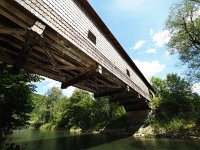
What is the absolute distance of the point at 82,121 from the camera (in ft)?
129

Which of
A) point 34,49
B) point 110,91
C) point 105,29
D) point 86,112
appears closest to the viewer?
point 34,49

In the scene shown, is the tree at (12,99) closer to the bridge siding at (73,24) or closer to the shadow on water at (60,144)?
the shadow on water at (60,144)

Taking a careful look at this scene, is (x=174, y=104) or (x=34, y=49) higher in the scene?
(x=174, y=104)

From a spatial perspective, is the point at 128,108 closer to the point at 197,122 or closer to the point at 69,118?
the point at 197,122

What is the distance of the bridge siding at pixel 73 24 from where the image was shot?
6.60 metres

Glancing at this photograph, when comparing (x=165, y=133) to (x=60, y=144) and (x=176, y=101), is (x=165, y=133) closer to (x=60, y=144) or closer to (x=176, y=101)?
(x=176, y=101)

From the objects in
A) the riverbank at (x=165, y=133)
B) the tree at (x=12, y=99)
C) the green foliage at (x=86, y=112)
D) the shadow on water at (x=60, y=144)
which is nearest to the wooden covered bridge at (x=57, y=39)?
the tree at (x=12, y=99)

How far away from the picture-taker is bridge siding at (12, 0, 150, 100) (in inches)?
260

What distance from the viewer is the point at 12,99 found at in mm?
10664

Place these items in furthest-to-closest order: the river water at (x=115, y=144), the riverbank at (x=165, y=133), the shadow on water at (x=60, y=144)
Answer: the riverbank at (x=165, y=133)
the shadow on water at (x=60, y=144)
the river water at (x=115, y=144)

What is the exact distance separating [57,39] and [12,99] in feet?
18.1

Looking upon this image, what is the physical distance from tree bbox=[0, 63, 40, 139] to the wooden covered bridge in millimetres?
1670

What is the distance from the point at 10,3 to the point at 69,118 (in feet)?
143


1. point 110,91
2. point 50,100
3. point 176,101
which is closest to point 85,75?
point 110,91
